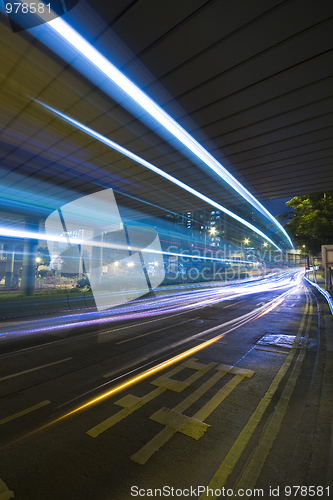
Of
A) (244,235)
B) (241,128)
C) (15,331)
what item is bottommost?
(15,331)

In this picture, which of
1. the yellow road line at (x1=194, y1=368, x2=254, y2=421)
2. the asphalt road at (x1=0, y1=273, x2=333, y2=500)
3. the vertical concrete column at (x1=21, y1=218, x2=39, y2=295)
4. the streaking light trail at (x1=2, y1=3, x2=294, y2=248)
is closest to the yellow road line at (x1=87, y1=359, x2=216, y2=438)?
the asphalt road at (x1=0, y1=273, x2=333, y2=500)

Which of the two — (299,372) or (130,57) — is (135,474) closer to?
(299,372)

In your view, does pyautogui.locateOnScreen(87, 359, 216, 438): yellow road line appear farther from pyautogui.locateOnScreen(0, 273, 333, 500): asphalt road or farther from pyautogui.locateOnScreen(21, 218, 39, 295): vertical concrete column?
pyautogui.locateOnScreen(21, 218, 39, 295): vertical concrete column

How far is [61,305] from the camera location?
16.2 m

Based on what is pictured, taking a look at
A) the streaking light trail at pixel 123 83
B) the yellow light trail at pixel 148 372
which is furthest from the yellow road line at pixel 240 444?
the streaking light trail at pixel 123 83

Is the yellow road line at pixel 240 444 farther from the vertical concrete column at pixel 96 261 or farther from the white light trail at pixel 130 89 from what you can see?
the vertical concrete column at pixel 96 261

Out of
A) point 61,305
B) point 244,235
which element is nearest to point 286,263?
point 244,235

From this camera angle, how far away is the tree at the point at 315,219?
2239 centimetres

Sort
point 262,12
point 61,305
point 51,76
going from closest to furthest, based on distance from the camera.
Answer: point 262,12 < point 51,76 < point 61,305

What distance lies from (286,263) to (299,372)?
167342 mm

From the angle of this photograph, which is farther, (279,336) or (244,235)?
(244,235)

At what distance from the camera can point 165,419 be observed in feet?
12.6

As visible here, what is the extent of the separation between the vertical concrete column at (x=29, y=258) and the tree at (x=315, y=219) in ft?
79.0

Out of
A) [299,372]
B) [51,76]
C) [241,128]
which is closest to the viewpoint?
[51,76]
